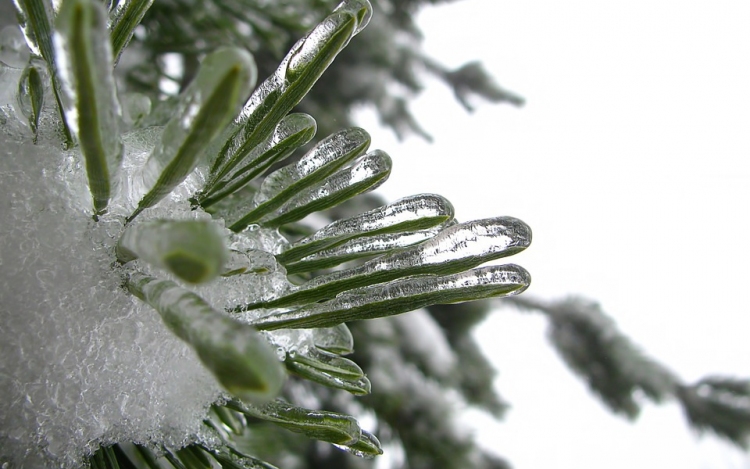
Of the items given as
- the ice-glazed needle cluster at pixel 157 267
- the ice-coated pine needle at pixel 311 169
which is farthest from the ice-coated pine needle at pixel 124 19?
the ice-coated pine needle at pixel 311 169

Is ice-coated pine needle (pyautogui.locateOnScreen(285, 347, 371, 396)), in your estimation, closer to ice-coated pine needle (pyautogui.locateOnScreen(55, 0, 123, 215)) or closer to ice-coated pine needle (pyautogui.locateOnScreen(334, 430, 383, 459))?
ice-coated pine needle (pyautogui.locateOnScreen(334, 430, 383, 459))

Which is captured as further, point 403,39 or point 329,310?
point 403,39

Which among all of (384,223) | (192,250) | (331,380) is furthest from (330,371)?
(192,250)

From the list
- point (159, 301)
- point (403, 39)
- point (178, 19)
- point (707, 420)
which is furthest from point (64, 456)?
point (707, 420)

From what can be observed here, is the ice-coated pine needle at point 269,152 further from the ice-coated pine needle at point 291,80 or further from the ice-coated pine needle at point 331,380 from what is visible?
the ice-coated pine needle at point 331,380

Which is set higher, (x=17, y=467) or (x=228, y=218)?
(x=228, y=218)

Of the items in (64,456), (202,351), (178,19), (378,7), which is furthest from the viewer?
(378,7)

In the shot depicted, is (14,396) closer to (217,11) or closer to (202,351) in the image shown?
(202,351)

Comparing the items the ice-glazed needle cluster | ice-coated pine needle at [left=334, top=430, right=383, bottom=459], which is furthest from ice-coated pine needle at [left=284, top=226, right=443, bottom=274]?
ice-coated pine needle at [left=334, top=430, right=383, bottom=459]

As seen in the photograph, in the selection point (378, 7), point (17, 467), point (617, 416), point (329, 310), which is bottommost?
point (17, 467)
